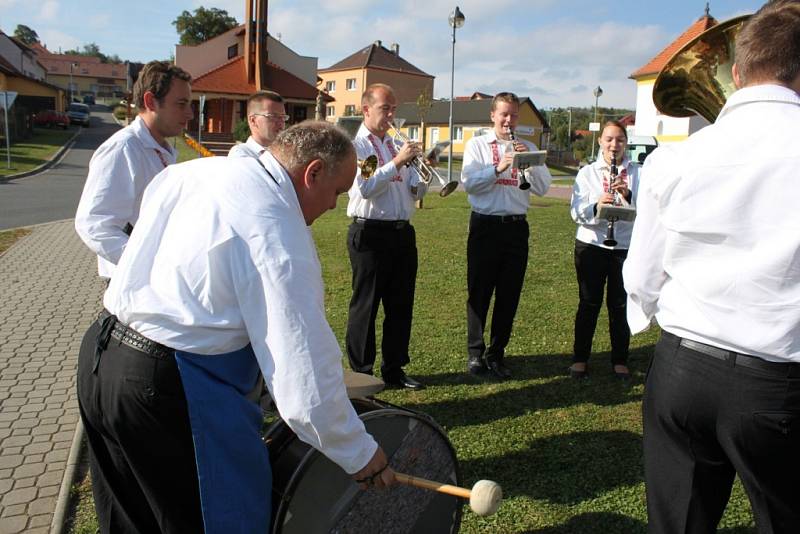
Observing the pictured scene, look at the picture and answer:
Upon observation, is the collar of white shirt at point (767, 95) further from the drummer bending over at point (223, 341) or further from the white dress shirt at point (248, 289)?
the white dress shirt at point (248, 289)

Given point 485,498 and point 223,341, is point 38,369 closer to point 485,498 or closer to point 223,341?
point 223,341

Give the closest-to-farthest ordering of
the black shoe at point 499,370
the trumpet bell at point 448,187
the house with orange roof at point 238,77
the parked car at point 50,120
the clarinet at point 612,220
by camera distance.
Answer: the clarinet at point 612,220
the black shoe at point 499,370
the trumpet bell at point 448,187
the house with orange roof at point 238,77
the parked car at point 50,120

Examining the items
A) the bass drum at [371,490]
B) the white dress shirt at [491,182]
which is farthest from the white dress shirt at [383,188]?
the bass drum at [371,490]

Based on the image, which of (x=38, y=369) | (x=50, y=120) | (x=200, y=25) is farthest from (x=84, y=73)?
(x=38, y=369)

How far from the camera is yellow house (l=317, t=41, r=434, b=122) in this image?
7081 centimetres

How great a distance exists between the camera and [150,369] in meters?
2.00

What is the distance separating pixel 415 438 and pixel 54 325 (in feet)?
19.2

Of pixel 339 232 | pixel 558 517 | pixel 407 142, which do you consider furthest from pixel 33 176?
pixel 558 517

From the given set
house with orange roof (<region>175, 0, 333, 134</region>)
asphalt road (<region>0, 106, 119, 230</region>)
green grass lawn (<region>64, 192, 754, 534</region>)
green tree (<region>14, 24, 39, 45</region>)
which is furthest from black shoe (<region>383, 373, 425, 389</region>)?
green tree (<region>14, 24, 39, 45</region>)

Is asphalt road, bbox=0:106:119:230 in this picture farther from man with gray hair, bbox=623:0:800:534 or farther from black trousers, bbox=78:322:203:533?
man with gray hair, bbox=623:0:800:534

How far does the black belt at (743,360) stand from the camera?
76.2 inches

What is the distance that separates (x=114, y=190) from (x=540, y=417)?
324 centimetres

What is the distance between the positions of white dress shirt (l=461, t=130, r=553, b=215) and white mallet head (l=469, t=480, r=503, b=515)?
135 inches

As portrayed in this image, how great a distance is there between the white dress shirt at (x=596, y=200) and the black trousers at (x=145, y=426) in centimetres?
402
